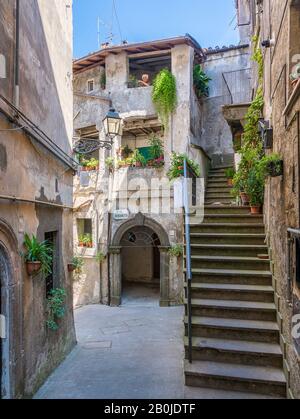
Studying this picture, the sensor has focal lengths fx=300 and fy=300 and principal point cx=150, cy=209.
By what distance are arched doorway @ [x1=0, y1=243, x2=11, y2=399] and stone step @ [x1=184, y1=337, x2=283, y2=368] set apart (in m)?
2.19

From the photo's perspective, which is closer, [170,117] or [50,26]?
[50,26]

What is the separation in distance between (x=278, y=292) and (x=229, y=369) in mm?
1183

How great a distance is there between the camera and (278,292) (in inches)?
159

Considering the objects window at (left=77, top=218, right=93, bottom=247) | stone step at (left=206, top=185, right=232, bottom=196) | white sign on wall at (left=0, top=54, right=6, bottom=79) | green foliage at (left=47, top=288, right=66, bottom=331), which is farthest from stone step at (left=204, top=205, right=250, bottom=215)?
window at (left=77, top=218, right=93, bottom=247)

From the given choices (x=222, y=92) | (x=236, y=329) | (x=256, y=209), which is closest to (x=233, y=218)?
(x=256, y=209)

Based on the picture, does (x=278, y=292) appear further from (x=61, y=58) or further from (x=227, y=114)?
(x=61, y=58)

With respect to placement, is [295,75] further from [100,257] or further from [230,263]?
[100,257]

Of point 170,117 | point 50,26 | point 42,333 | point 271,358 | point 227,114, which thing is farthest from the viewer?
point 170,117

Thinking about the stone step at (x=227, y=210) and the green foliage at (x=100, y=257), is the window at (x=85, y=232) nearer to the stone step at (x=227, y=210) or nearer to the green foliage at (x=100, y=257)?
the green foliage at (x=100, y=257)

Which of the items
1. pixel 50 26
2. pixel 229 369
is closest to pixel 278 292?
Answer: pixel 229 369

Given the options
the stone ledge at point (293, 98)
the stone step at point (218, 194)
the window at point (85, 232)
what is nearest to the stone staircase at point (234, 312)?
the stone ledge at point (293, 98)

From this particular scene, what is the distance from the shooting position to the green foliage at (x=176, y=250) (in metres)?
9.91

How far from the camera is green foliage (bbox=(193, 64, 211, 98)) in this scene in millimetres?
Answer: 11727

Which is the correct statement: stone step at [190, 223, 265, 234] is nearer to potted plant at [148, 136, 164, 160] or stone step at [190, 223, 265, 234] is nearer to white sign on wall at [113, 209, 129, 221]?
white sign on wall at [113, 209, 129, 221]
